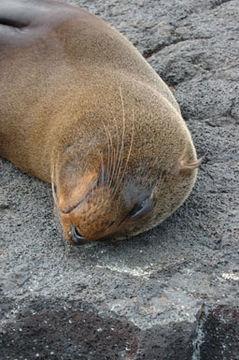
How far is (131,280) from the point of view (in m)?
3.22

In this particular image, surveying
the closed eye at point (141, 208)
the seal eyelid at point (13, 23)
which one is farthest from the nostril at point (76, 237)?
the seal eyelid at point (13, 23)

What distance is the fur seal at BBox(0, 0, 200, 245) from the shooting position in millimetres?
3225

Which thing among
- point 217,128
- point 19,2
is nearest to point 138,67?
point 217,128

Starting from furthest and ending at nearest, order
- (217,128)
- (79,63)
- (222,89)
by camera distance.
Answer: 1. (222,89)
2. (217,128)
3. (79,63)

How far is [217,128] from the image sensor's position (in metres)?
4.54

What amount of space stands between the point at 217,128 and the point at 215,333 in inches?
70.1

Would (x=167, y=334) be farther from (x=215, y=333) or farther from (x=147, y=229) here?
(x=147, y=229)

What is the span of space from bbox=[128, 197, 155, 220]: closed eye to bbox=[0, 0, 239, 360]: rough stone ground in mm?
231

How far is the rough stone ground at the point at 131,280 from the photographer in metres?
2.99

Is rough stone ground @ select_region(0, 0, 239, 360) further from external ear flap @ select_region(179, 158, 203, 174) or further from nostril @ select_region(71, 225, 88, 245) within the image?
external ear flap @ select_region(179, 158, 203, 174)

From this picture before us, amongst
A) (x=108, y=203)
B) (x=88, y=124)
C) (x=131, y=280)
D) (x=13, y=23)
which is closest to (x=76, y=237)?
(x=108, y=203)

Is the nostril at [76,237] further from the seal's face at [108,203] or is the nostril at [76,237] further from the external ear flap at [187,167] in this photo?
the external ear flap at [187,167]

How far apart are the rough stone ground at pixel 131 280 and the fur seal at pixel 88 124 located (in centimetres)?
16

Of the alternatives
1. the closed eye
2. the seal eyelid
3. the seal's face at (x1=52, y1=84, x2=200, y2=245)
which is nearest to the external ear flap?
the seal's face at (x1=52, y1=84, x2=200, y2=245)
